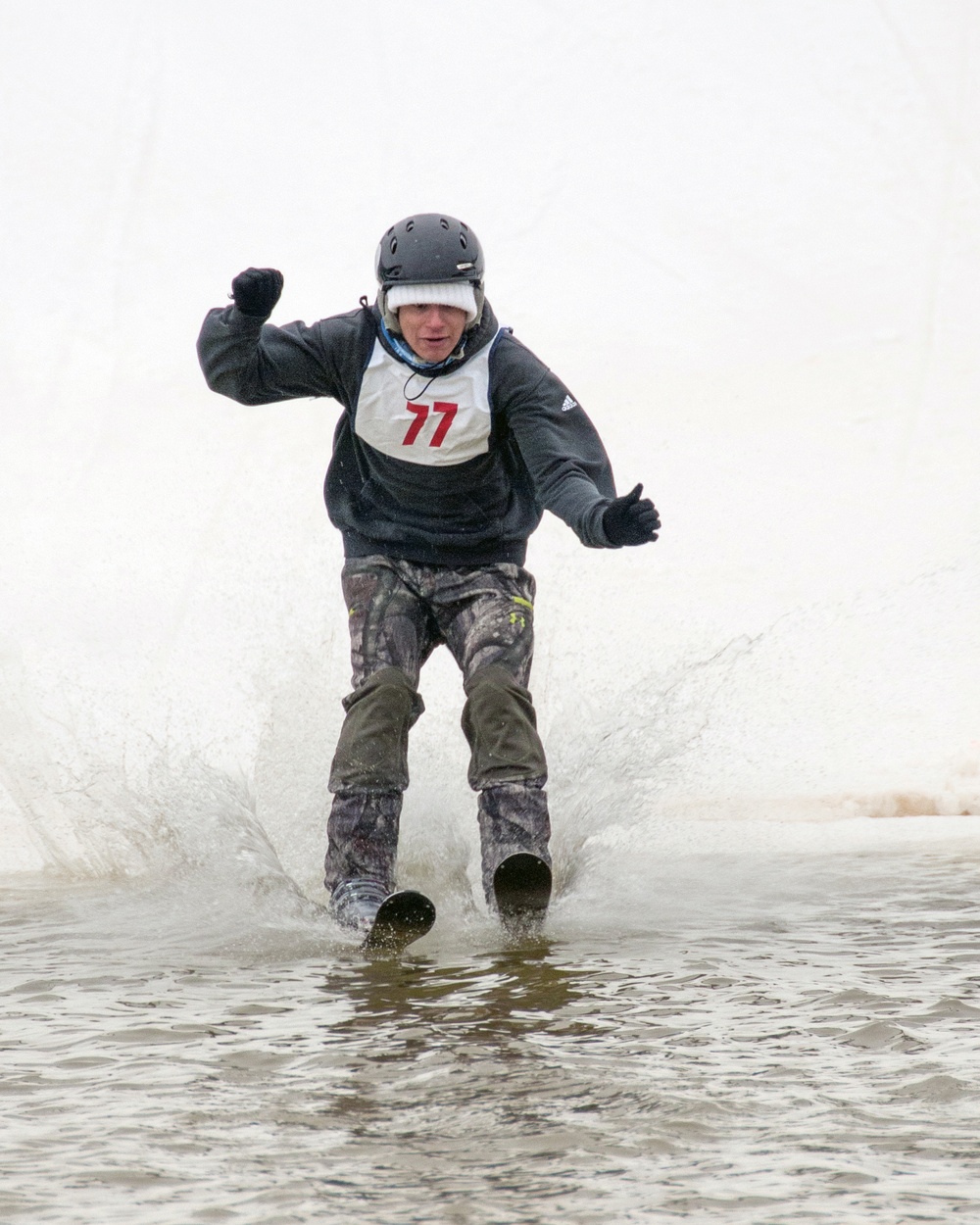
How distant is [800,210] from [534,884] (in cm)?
1551

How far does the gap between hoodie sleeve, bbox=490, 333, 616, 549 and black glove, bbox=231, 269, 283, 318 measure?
66cm

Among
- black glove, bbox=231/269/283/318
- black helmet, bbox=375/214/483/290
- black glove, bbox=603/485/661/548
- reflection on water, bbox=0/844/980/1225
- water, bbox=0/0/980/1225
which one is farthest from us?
black helmet, bbox=375/214/483/290

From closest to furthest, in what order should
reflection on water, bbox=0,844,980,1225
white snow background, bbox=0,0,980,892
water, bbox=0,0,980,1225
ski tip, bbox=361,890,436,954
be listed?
1. reflection on water, bbox=0,844,980,1225
2. water, bbox=0,0,980,1225
3. ski tip, bbox=361,890,436,954
4. white snow background, bbox=0,0,980,892

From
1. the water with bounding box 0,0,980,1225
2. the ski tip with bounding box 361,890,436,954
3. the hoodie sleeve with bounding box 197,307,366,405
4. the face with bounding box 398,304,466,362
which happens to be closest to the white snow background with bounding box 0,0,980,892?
the water with bounding box 0,0,980,1225

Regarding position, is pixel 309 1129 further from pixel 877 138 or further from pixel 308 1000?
pixel 877 138

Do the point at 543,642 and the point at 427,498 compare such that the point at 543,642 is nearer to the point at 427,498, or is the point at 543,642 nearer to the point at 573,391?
the point at 427,498

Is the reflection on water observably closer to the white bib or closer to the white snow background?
the white snow background

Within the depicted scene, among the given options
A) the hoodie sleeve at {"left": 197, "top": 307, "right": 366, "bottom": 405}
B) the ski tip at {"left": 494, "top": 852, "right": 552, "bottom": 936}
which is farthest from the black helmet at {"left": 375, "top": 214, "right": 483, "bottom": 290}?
the ski tip at {"left": 494, "top": 852, "right": 552, "bottom": 936}

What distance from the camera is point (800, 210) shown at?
18.2 m

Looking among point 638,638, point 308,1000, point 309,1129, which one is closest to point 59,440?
point 638,638

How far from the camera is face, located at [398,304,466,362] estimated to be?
439 cm

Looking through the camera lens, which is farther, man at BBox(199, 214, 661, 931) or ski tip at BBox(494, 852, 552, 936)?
man at BBox(199, 214, 661, 931)

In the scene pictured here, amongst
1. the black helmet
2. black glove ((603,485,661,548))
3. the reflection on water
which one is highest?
the black helmet

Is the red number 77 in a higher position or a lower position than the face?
lower
